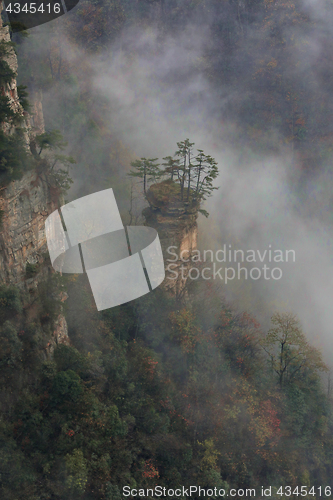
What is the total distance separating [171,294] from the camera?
3612cm

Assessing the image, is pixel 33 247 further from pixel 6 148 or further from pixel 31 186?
pixel 6 148

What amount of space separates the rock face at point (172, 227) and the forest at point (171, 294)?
1.01 metres

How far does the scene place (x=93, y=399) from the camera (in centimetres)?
2084

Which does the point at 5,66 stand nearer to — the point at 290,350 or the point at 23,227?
the point at 23,227

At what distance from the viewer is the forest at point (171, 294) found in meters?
19.3

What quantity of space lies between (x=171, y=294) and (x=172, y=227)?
20.3 feet

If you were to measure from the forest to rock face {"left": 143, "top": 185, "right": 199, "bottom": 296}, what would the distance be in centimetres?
101

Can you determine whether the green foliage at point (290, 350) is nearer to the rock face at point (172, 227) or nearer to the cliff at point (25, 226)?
the rock face at point (172, 227)

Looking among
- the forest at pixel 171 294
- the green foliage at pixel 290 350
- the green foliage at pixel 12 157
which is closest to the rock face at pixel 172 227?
the forest at pixel 171 294

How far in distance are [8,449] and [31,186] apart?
12.4 m

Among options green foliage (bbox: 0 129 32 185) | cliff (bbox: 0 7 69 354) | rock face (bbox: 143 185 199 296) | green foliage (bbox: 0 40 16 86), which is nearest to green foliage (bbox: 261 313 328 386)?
rock face (bbox: 143 185 199 296)

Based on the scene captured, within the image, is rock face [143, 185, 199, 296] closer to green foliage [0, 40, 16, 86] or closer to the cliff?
the cliff

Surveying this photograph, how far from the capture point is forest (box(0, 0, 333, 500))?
63.2 ft

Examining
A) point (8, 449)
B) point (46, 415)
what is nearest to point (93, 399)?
point (46, 415)
